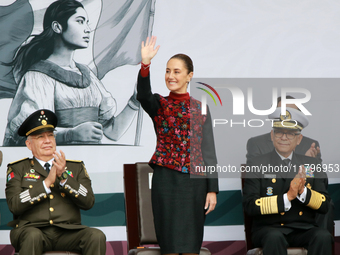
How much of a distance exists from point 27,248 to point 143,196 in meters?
0.88

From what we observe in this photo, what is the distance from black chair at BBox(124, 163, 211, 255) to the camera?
11.3 ft

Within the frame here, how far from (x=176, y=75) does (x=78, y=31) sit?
168 cm

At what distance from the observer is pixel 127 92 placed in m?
4.23

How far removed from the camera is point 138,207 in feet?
11.4

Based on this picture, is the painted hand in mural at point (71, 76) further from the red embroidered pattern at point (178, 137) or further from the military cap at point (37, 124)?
the red embroidered pattern at point (178, 137)

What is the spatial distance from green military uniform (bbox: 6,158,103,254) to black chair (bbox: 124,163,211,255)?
34 cm

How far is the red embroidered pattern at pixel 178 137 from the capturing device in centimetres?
276

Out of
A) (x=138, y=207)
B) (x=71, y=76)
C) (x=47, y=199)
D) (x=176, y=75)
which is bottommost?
(x=138, y=207)

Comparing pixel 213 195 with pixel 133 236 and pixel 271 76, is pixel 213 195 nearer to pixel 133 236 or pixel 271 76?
pixel 133 236

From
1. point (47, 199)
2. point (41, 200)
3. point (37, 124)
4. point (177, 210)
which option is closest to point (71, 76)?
point (37, 124)

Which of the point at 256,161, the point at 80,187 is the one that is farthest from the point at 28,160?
the point at 256,161

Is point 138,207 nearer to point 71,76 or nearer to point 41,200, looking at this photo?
point 41,200

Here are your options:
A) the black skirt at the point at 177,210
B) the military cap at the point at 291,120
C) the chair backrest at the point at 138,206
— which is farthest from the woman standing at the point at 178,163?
the military cap at the point at 291,120

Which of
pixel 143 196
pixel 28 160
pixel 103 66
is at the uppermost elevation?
pixel 103 66
